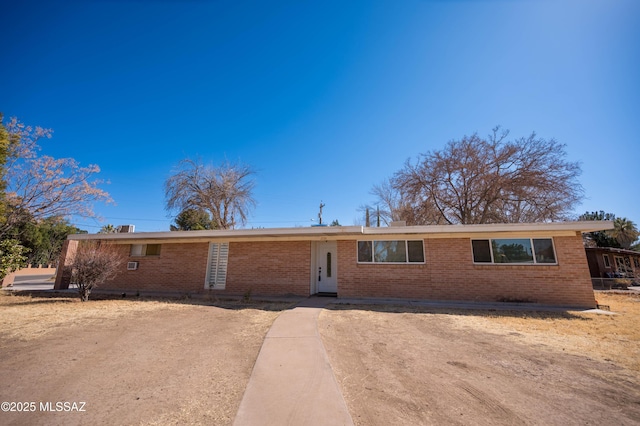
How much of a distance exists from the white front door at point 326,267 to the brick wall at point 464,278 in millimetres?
892

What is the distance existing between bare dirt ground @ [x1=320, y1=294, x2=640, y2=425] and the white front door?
15.6 feet

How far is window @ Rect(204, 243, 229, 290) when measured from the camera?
12.7 meters

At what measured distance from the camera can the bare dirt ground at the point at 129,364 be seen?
2.89 meters

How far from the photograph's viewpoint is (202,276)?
505 inches

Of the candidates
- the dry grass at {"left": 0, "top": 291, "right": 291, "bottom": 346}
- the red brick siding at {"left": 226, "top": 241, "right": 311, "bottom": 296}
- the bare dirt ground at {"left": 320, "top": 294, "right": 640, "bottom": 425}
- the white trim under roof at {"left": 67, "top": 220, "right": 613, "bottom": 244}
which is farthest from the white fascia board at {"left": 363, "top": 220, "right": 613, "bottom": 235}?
the dry grass at {"left": 0, "top": 291, "right": 291, "bottom": 346}

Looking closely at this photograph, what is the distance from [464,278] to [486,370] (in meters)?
6.81

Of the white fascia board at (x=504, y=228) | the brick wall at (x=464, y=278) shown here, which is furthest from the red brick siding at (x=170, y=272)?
the white fascia board at (x=504, y=228)

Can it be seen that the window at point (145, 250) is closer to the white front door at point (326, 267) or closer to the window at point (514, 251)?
the white front door at point (326, 267)

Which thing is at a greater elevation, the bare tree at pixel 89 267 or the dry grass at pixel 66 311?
the bare tree at pixel 89 267

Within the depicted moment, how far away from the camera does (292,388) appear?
11.0 ft

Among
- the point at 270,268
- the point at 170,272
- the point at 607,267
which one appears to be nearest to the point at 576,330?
the point at 270,268

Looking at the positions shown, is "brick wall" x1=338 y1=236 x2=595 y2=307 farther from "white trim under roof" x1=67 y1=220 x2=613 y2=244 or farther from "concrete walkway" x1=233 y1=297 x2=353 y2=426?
"concrete walkway" x1=233 y1=297 x2=353 y2=426

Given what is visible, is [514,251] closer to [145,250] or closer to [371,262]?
[371,262]

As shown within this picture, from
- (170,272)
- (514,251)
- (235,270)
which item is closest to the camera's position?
(514,251)
